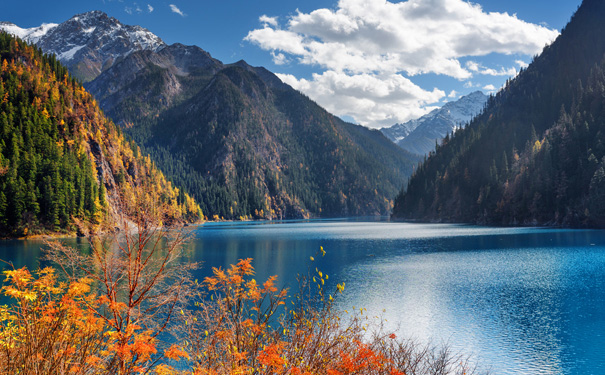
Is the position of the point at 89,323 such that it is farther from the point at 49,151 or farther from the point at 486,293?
the point at 49,151

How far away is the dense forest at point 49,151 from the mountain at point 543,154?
350 feet

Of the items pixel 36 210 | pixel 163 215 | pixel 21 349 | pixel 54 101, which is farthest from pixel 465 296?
pixel 54 101

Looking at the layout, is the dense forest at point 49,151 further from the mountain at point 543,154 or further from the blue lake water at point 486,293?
the mountain at point 543,154

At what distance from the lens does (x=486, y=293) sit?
33.1 meters

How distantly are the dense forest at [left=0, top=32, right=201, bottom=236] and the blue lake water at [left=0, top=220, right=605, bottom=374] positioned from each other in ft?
75.6

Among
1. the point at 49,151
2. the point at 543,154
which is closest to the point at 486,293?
the point at 49,151

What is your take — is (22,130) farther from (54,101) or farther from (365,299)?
(365,299)

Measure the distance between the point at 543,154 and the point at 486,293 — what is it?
10438 cm

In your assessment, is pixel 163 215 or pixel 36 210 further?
pixel 36 210

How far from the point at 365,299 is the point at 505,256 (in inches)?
1273

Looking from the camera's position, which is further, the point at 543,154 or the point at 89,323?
the point at 543,154

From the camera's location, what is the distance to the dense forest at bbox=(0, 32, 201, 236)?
80.3 metres

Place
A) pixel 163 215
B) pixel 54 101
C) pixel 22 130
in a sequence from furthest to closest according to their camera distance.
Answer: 1. pixel 54 101
2. pixel 22 130
3. pixel 163 215

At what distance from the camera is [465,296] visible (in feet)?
105
